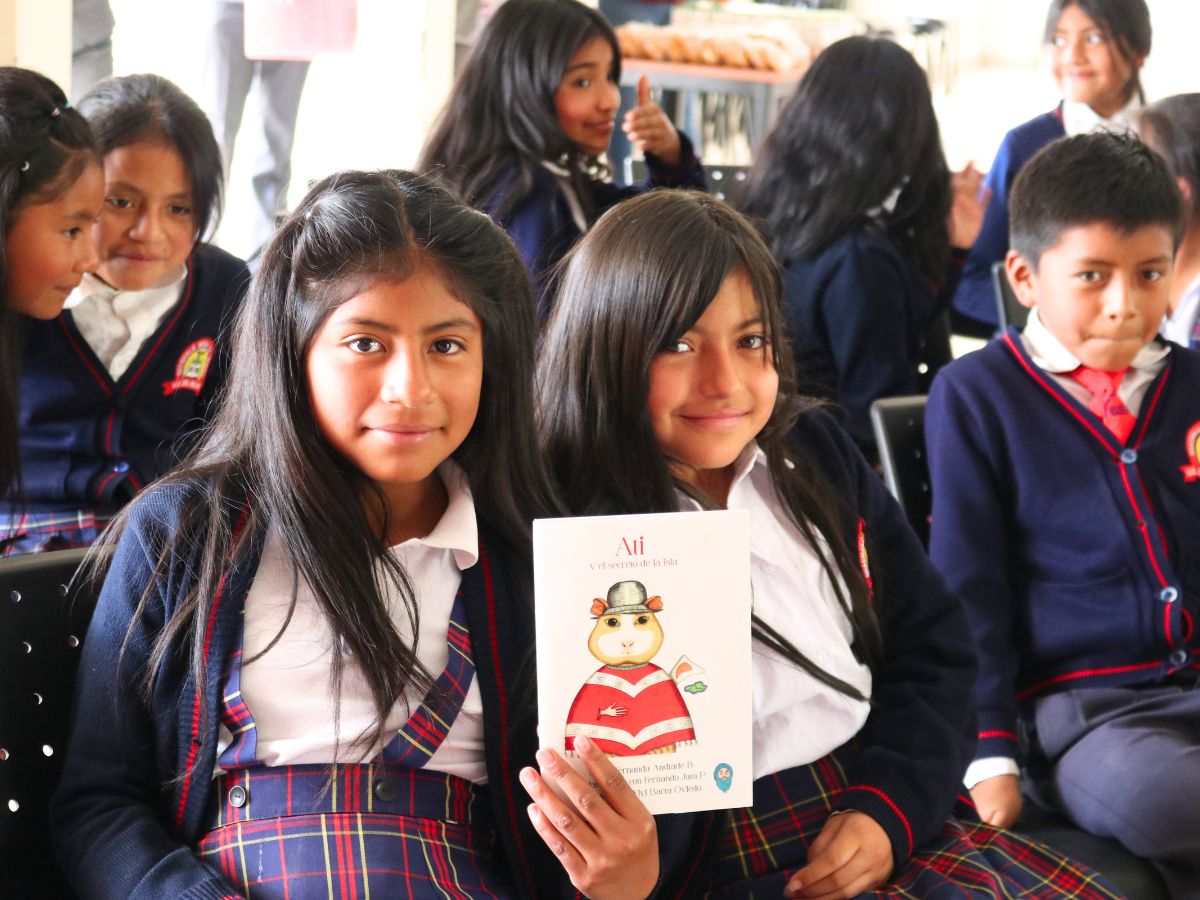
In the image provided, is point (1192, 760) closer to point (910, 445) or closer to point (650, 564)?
point (910, 445)

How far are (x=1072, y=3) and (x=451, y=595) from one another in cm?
292

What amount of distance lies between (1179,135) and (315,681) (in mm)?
1992

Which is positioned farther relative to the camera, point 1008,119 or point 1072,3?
point 1008,119

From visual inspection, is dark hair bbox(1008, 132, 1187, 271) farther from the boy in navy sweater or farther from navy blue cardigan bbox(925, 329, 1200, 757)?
navy blue cardigan bbox(925, 329, 1200, 757)

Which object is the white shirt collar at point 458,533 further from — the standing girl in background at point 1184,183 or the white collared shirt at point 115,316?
the standing girl in background at point 1184,183

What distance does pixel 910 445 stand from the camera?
1918 mm

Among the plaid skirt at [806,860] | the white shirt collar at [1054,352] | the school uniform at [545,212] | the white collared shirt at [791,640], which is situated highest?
the school uniform at [545,212]

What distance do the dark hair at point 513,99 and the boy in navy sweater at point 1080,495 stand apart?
1072mm

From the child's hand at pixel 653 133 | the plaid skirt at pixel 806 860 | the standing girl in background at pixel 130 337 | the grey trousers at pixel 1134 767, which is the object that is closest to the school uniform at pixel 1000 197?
the child's hand at pixel 653 133

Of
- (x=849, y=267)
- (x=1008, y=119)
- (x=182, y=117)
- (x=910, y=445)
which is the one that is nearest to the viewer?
(x=910, y=445)

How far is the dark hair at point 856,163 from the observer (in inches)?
103

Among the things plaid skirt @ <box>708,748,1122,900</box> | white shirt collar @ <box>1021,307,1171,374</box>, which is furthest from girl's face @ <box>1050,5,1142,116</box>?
plaid skirt @ <box>708,748,1122,900</box>

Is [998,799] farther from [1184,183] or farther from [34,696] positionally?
[1184,183]

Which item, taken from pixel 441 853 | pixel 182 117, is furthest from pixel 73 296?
pixel 441 853
